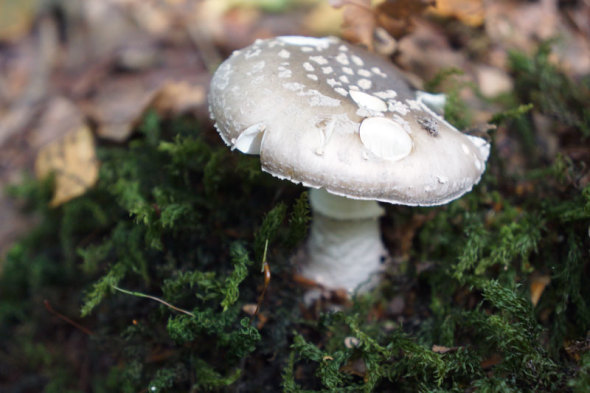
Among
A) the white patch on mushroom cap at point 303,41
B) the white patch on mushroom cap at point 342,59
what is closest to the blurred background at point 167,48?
the white patch on mushroom cap at point 303,41

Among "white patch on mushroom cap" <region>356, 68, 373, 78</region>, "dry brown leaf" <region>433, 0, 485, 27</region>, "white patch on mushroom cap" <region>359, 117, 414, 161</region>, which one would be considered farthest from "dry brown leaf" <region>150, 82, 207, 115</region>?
"white patch on mushroom cap" <region>359, 117, 414, 161</region>

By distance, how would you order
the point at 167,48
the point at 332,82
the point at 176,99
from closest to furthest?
the point at 332,82 < the point at 176,99 < the point at 167,48

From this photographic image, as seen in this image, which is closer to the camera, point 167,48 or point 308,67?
point 308,67

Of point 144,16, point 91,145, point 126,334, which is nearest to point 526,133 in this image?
point 126,334

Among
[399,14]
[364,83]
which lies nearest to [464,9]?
[399,14]

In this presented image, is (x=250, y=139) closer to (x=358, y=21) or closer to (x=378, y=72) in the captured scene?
(x=378, y=72)
